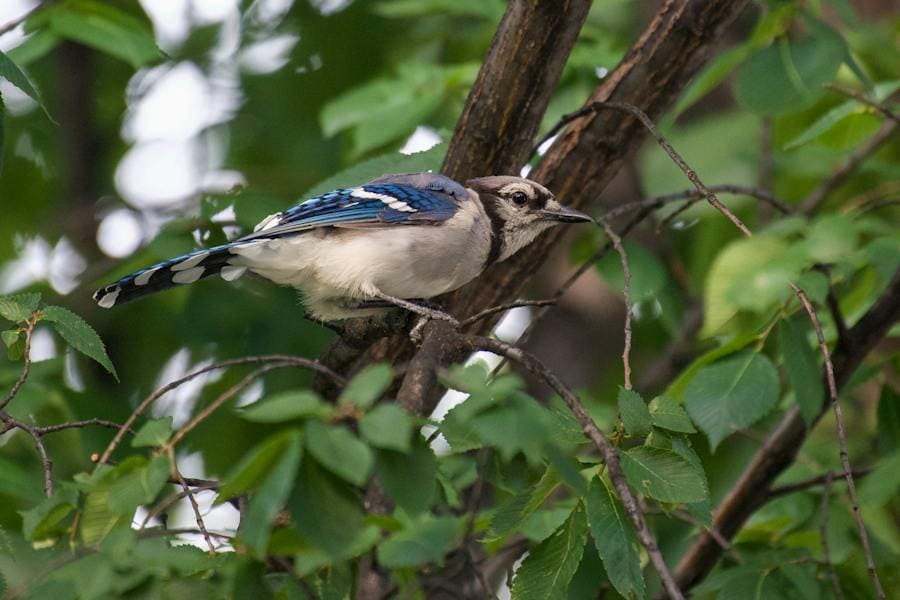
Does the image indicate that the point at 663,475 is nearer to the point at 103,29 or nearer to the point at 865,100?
the point at 865,100

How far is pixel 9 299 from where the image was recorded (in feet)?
9.34

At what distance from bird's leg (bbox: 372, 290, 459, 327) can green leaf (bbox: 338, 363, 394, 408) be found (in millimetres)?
1182

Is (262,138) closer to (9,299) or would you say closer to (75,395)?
(75,395)

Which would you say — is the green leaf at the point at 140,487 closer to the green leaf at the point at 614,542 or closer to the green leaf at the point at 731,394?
the green leaf at the point at 614,542

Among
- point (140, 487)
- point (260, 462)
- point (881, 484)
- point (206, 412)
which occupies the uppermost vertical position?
point (260, 462)

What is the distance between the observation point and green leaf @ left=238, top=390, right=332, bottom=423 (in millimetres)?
1894

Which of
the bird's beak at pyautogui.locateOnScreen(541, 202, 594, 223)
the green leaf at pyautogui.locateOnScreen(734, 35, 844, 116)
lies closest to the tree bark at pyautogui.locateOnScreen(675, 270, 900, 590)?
the green leaf at pyautogui.locateOnScreen(734, 35, 844, 116)

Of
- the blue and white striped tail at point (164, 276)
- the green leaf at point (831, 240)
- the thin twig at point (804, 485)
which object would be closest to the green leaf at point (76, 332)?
the blue and white striped tail at point (164, 276)

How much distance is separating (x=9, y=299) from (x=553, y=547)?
55.6 inches

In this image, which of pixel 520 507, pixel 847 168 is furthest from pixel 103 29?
pixel 847 168

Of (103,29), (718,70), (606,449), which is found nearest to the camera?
(606,449)

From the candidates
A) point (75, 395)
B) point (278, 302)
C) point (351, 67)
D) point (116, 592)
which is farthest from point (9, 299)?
point (351, 67)

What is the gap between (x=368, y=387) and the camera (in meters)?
1.94

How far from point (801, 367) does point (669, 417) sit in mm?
980
